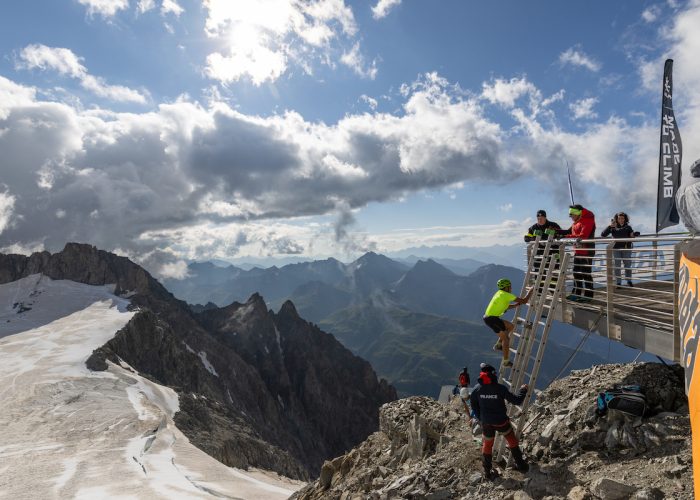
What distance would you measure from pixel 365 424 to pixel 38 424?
105564 mm

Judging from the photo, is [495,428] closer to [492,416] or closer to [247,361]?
[492,416]

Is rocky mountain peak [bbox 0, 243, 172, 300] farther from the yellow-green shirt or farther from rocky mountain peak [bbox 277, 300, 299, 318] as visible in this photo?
the yellow-green shirt

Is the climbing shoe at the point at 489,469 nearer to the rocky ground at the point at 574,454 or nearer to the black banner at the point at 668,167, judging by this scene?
the rocky ground at the point at 574,454

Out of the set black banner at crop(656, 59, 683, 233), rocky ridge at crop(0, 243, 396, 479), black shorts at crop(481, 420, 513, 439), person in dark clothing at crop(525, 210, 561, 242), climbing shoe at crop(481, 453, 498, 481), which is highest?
black banner at crop(656, 59, 683, 233)

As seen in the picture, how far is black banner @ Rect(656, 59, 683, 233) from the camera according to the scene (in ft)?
44.0

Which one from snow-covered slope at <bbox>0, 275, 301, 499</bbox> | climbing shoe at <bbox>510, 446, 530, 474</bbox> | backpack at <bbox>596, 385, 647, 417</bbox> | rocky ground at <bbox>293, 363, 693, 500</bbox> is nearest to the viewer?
rocky ground at <bbox>293, 363, 693, 500</bbox>

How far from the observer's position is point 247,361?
134 metres

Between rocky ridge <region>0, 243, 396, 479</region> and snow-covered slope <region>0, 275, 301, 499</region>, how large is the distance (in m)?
7.98

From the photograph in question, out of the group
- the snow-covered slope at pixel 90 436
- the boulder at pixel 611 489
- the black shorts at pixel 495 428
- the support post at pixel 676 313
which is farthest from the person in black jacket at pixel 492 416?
the snow-covered slope at pixel 90 436

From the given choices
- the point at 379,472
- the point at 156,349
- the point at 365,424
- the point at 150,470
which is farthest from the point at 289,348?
the point at 379,472

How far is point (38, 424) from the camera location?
136ft

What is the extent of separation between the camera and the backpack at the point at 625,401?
8.78 meters

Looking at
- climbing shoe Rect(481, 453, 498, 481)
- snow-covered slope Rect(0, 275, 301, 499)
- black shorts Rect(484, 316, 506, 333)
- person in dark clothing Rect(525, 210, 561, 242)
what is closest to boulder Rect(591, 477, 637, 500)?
climbing shoe Rect(481, 453, 498, 481)

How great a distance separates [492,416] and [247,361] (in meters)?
135
